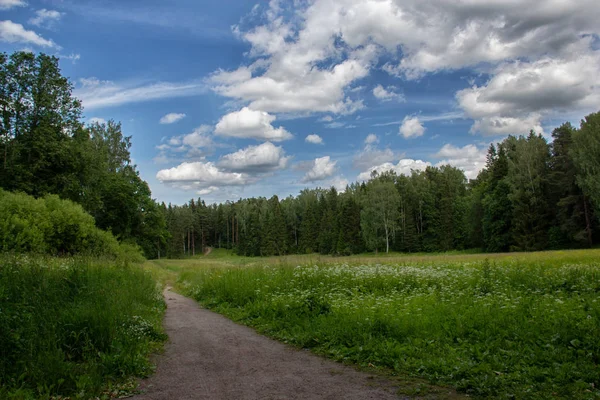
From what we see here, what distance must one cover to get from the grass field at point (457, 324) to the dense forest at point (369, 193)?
87.9 feet

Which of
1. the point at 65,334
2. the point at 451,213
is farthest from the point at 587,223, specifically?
the point at 65,334

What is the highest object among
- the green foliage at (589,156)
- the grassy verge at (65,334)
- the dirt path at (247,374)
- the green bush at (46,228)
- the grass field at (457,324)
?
the green foliage at (589,156)

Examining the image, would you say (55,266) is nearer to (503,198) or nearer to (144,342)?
(144,342)

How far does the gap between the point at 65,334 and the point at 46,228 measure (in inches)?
747

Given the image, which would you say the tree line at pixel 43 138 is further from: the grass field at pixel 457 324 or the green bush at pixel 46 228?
the grass field at pixel 457 324

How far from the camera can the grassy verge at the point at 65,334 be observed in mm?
5789

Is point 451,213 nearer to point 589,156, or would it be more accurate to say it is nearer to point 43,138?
point 589,156

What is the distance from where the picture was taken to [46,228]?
23141mm

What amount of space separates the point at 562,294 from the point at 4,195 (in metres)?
27.7

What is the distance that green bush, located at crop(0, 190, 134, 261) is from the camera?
1983cm

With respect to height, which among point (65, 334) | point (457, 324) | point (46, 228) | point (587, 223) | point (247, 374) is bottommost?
point (247, 374)

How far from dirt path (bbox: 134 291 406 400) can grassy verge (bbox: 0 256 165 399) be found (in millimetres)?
600

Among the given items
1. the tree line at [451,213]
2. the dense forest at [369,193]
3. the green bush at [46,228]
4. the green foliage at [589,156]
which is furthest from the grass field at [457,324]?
the green foliage at [589,156]

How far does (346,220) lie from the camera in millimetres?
84125
